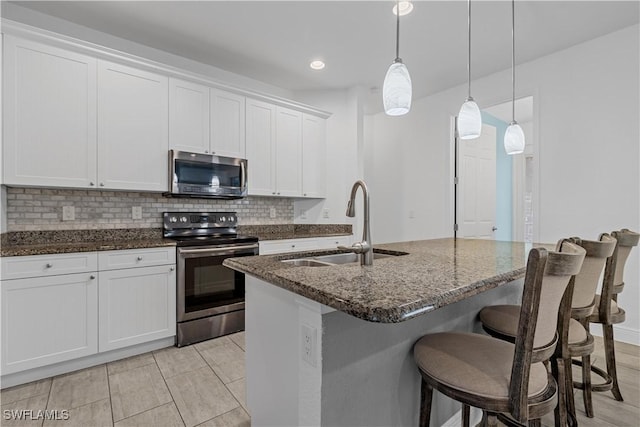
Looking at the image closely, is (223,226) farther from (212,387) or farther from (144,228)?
(212,387)

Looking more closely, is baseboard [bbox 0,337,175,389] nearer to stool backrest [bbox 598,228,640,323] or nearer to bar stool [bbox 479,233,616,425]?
bar stool [bbox 479,233,616,425]

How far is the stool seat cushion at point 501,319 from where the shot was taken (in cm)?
145

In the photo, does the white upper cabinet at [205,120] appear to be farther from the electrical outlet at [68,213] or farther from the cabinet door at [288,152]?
the electrical outlet at [68,213]

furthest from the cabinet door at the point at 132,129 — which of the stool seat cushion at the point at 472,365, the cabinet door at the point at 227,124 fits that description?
the stool seat cushion at the point at 472,365

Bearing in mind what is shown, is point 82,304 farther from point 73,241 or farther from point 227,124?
point 227,124

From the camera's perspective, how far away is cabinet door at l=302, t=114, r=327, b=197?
12.6ft

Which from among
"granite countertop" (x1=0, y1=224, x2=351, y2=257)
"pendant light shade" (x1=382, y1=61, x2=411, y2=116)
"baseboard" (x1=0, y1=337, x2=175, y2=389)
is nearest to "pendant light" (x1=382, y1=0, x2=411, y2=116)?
"pendant light shade" (x1=382, y1=61, x2=411, y2=116)

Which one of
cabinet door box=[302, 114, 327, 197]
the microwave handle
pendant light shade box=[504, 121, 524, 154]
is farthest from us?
cabinet door box=[302, 114, 327, 197]

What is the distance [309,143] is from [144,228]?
2068mm

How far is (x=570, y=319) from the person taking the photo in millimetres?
1451

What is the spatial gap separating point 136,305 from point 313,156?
8.16 feet

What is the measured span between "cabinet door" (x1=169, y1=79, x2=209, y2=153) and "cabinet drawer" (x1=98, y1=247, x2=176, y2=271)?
38.4 inches

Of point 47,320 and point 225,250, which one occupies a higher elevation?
point 225,250

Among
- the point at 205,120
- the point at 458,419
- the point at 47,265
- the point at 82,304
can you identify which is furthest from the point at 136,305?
the point at 458,419
